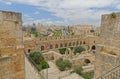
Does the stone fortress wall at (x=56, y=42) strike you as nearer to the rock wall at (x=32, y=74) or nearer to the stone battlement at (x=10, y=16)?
the rock wall at (x=32, y=74)

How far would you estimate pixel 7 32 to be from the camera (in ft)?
15.2

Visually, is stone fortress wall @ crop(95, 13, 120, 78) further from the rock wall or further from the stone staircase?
the rock wall

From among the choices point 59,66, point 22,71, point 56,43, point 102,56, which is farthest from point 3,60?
point 56,43

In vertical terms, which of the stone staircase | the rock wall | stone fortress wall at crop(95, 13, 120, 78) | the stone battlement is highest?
the stone battlement

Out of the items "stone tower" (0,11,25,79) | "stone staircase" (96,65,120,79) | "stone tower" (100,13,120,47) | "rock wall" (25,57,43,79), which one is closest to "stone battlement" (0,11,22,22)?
"stone tower" (0,11,25,79)

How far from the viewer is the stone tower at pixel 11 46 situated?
4.54 m

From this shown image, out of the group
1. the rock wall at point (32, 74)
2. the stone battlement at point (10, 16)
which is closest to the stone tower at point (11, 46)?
the stone battlement at point (10, 16)

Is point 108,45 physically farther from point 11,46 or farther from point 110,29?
point 11,46

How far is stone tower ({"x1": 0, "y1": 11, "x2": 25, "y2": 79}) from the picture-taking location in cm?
454

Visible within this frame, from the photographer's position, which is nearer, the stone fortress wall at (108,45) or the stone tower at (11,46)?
the stone tower at (11,46)

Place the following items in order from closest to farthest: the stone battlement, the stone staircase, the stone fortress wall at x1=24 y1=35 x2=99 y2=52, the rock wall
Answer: the stone battlement, the stone staircase, the rock wall, the stone fortress wall at x1=24 y1=35 x2=99 y2=52

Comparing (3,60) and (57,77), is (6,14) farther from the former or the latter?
(57,77)

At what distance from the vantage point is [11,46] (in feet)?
15.6

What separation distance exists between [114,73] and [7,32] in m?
3.58
